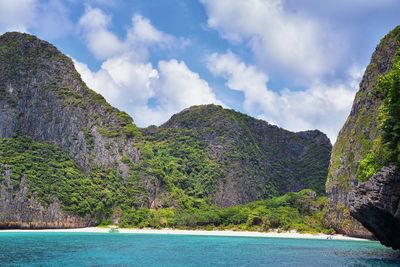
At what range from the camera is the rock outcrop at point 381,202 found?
2686 cm

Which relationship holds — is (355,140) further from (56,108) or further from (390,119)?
(56,108)

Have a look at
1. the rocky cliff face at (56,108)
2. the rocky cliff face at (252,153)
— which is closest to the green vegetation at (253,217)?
the rocky cliff face at (56,108)

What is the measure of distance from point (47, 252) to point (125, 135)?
79.1 m

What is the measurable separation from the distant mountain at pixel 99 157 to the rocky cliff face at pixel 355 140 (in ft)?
130

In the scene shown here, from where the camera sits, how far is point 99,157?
10919 cm

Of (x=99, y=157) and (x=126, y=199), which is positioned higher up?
(x=99, y=157)

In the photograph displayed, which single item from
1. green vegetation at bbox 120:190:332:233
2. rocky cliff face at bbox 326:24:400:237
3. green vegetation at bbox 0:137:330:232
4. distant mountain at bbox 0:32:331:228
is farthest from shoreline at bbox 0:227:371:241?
rocky cliff face at bbox 326:24:400:237

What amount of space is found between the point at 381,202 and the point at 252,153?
120 metres

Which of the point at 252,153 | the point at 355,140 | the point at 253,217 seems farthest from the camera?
the point at 252,153

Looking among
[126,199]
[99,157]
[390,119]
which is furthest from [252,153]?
[390,119]

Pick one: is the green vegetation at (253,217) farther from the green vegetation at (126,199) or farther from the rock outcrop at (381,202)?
the rock outcrop at (381,202)

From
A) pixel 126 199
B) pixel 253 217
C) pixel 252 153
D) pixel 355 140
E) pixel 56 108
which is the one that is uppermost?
pixel 56 108

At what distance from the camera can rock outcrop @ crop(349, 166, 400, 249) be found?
26.9 meters

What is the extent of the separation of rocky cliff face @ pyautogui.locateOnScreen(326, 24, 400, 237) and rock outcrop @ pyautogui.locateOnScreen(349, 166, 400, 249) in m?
38.4
